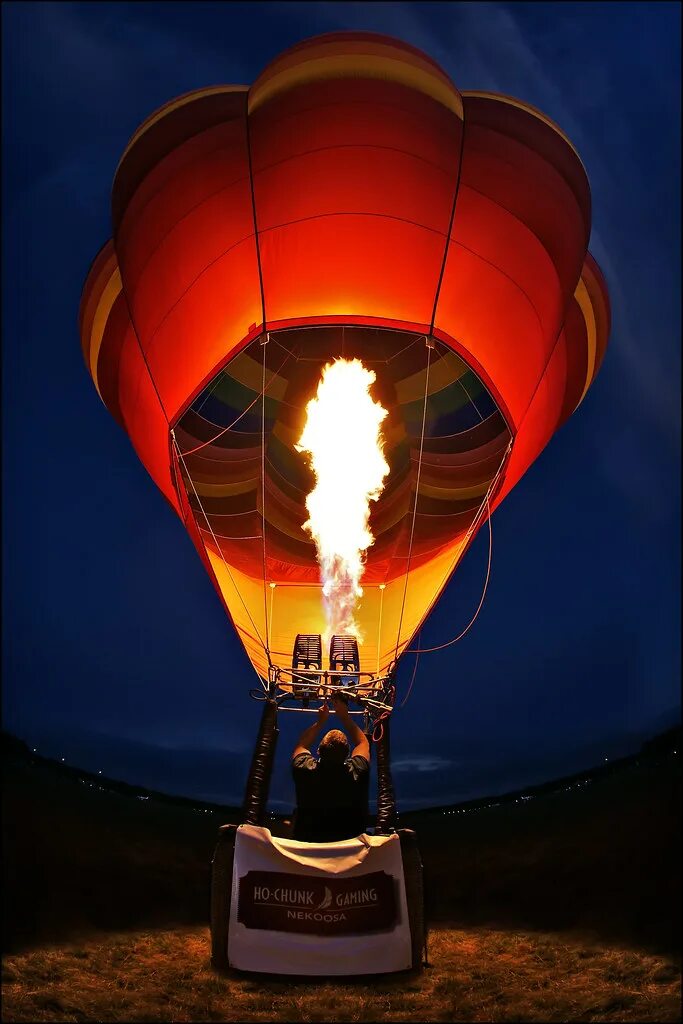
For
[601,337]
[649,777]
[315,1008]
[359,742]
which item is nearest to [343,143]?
[601,337]

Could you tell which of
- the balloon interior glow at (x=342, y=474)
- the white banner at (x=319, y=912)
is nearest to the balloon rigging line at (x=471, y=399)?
the balloon interior glow at (x=342, y=474)

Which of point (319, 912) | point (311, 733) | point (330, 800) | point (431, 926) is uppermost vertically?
point (311, 733)

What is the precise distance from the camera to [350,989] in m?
3.22

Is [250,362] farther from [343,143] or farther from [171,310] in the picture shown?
[343,143]

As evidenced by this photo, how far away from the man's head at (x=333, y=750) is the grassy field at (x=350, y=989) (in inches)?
36.5

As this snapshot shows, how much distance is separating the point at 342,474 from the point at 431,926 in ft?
9.32

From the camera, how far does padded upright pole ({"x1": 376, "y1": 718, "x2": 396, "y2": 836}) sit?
141 inches

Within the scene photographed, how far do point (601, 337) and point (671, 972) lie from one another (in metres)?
4.12

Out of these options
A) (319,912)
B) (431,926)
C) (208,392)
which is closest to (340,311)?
(208,392)

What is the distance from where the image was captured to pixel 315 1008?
310 centimetres

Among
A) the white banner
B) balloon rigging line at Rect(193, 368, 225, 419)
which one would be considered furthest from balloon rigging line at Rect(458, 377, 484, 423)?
the white banner

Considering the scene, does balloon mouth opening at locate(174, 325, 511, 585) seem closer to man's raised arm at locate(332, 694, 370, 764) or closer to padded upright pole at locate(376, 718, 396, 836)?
man's raised arm at locate(332, 694, 370, 764)

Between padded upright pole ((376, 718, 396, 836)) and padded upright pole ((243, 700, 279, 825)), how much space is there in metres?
0.51

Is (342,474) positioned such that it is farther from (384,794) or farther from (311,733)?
(384,794)
